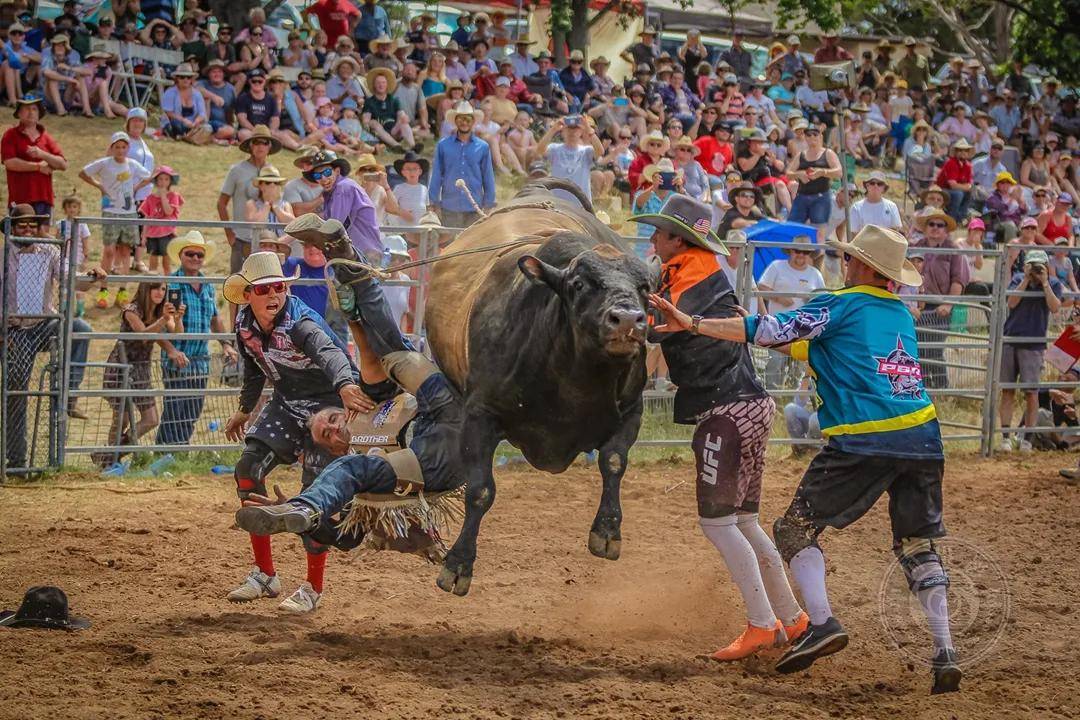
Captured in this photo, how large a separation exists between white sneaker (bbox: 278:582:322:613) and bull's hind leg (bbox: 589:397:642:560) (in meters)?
1.73

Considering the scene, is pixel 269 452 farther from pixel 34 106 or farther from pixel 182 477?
pixel 34 106

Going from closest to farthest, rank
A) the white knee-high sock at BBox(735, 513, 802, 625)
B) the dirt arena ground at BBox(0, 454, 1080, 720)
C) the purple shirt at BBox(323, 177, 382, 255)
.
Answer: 1. the dirt arena ground at BBox(0, 454, 1080, 720)
2. the white knee-high sock at BBox(735, 513, 802, 625)
3. the purple shirt at BBox(323, 177, 382, 255)

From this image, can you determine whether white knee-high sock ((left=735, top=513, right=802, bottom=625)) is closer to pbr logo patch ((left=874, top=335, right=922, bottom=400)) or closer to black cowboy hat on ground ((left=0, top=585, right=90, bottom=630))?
pbr logo patch ((left=874, top=335, right=922, bottom=400))

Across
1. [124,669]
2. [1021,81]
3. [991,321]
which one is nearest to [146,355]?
[124,669]

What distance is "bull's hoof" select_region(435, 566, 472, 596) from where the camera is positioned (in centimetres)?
557

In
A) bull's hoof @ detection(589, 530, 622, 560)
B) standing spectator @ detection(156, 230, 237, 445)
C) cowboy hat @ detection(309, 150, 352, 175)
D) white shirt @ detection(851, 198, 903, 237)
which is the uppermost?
white shirt @ detection(851, 198, 903, 237)

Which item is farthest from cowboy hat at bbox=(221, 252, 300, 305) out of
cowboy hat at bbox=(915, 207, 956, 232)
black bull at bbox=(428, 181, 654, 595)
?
cowboy hat at bbox=(915, 207, 956, 232)

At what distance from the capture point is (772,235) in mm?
13406

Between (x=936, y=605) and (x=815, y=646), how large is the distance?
533 mm

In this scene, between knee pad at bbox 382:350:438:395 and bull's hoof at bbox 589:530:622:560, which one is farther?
knee pad at bbox 382:350:438:395

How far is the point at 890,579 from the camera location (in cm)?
770

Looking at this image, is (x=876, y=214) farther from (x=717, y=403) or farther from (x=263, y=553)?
(x=263, y=553)

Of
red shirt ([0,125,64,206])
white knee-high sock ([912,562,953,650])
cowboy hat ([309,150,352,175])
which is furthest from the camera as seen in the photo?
red shirt ([0,125,64,206])

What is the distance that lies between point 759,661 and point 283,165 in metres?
13.0
